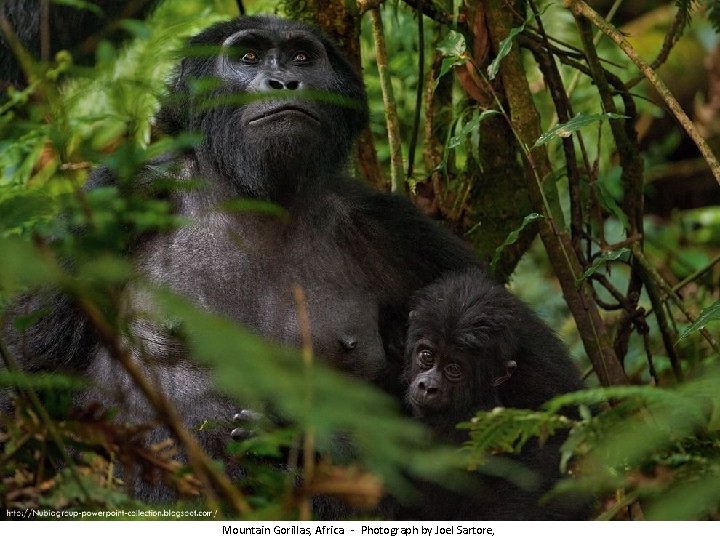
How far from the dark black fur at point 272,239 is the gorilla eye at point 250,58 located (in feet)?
0.11

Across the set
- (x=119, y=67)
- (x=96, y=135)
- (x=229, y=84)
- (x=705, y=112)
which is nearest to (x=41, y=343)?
(x=229, y=84)

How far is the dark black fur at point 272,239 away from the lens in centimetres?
370

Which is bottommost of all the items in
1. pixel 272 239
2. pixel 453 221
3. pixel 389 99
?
pixel 453 221

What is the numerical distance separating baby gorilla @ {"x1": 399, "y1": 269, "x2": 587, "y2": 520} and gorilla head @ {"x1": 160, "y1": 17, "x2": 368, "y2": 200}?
65 centimetres

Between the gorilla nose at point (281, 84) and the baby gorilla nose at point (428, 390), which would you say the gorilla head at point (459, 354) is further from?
the gorilla nose at point (281, 84)

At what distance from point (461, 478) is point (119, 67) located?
2.95 meters

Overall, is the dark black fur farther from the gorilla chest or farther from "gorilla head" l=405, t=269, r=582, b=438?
"gorilla head" l=405, t=269, r=582, b=438

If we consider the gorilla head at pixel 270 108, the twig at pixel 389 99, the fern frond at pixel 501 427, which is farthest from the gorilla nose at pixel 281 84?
the fern frond at pixel 501 427

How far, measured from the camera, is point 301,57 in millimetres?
4043

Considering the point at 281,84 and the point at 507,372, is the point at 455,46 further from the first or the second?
the point at 507,372

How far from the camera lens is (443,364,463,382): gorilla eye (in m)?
3.58

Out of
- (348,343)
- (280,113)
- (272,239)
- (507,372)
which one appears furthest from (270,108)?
(507,372)

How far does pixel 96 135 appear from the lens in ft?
21.1

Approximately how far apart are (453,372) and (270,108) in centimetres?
109
